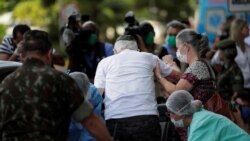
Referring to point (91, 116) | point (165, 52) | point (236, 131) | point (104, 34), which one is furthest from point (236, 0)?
point (104, 34)

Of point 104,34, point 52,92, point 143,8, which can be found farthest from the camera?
point 143,8

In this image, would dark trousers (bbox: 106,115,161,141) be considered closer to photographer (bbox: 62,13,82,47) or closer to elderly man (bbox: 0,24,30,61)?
elderly man (bbox: 0,24,30,61)

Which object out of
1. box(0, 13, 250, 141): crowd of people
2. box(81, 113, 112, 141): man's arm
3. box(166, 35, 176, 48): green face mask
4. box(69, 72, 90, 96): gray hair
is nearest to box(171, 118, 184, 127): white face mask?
box(0, 13, 250, 141): crowd of people

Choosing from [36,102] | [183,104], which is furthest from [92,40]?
[36,102]

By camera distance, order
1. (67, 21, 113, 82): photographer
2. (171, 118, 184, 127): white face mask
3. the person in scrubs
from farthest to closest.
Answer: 1. (67, 21, 113, 82): photographer
2. (171, 118, 184, 127): white face mask
3. the person in scrubs

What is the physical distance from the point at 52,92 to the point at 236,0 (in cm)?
817

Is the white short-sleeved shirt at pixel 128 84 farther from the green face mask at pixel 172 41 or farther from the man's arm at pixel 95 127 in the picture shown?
the green face mask at pixel 172 41

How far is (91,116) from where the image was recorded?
601 centimetres

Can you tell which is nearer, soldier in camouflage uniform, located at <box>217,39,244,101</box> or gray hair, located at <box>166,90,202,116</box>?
gray hair, located at <box>166,90,202,116</box>

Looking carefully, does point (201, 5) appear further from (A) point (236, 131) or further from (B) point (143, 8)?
(B) point (143, 8)

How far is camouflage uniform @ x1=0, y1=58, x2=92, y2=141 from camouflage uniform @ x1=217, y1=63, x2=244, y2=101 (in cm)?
604

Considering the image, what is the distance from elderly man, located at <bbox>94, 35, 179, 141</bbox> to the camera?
25.2 feet

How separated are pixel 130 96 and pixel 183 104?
28.9 inches

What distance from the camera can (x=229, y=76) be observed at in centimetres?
1165
